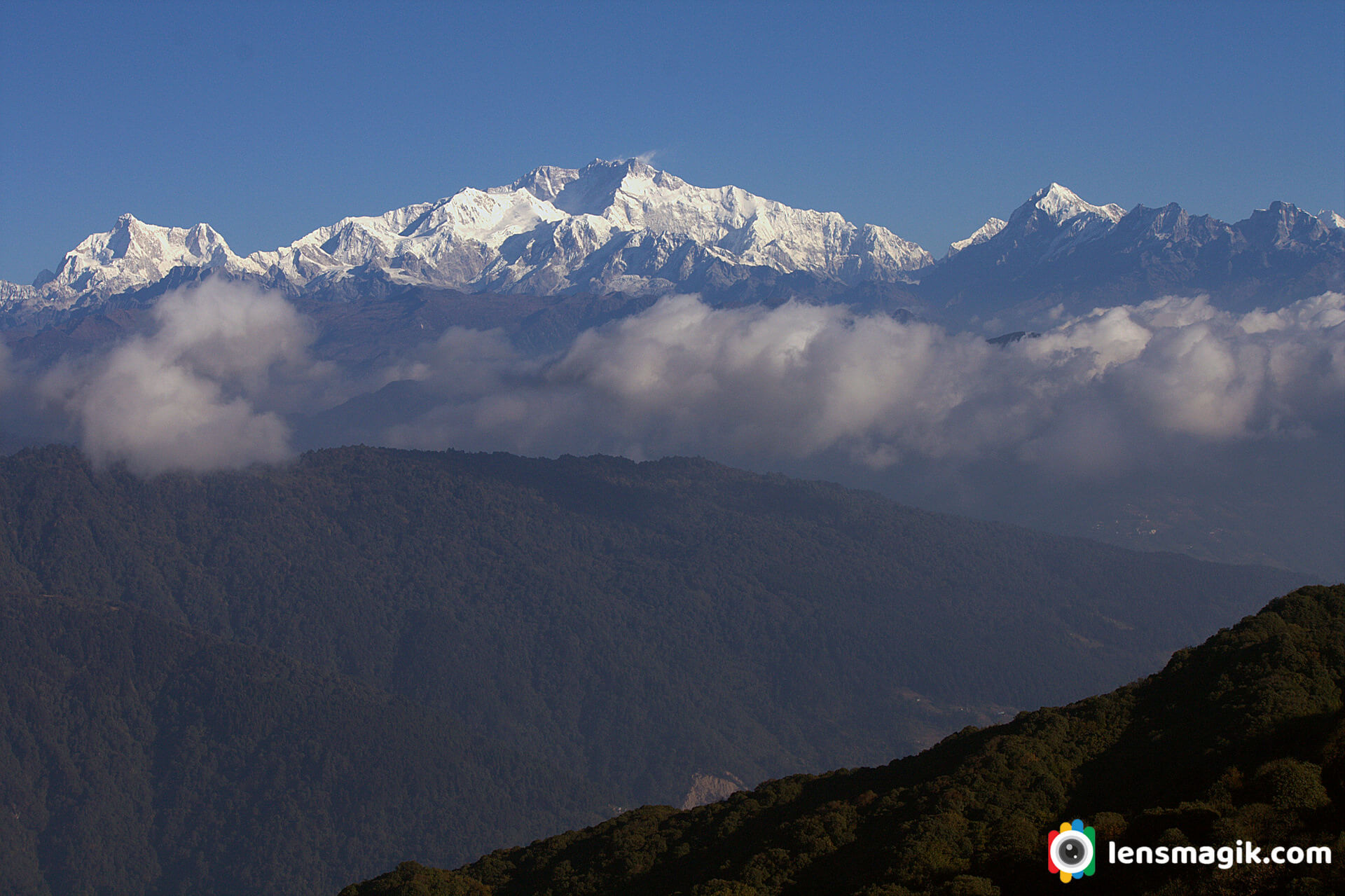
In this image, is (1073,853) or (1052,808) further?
(1052,808)

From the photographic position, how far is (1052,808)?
263 ft

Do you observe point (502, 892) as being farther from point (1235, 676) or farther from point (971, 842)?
point (1235, 676)

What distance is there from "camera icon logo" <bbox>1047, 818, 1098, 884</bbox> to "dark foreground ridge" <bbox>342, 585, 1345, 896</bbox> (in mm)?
689

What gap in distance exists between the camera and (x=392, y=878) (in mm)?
95000

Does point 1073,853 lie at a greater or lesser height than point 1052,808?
lesser

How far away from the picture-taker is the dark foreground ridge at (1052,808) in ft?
204

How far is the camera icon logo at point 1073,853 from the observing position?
209ft

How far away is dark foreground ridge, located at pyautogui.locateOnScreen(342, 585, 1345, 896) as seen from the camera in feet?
204

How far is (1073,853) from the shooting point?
65.0 meters

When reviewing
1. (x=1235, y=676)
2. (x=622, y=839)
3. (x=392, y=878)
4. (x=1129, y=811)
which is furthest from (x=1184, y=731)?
(x=392, y=878)

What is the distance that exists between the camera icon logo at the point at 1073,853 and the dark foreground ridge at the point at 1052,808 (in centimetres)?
69

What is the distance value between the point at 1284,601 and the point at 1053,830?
43.2m

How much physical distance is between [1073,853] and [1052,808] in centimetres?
1589

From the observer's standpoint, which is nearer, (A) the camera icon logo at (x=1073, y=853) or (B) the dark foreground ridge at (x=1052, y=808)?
(B) the dark foreground ridge at (x=1052, y=808)
